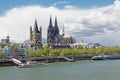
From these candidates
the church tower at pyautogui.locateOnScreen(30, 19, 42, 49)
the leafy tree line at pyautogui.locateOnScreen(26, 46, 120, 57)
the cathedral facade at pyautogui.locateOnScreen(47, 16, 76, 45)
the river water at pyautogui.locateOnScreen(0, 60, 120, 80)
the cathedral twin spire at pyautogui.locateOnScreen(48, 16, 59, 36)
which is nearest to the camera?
the river water at pyautogui.locateOnScreen(0, 60, 120, 80)

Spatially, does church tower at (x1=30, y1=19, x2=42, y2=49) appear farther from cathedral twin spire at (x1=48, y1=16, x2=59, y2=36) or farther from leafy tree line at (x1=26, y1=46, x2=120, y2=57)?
leafy tree line at (x1=26, y1=46, x2=120, y2=57)

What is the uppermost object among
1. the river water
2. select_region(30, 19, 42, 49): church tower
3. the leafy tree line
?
select_region(30, 19, 42, 49): church tower

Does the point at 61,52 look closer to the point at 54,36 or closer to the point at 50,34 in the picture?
the point at 50,34

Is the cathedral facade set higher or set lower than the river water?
higher

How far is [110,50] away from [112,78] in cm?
8931

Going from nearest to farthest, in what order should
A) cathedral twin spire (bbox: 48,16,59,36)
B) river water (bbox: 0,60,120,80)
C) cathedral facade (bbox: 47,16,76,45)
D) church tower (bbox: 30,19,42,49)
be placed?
river water (bbox: 0,60,120,80)
church tower (bbox: 30,19,42,49)
cathedral twin spire (bbox: 48,16,59,36)
cathedral facade (bbox: 47,16,76,45)

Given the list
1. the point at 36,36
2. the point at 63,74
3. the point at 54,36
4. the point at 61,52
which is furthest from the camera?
the point at 54,36

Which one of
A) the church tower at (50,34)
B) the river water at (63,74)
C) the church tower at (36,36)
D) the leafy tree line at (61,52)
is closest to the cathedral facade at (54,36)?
the church tower at (50,34)

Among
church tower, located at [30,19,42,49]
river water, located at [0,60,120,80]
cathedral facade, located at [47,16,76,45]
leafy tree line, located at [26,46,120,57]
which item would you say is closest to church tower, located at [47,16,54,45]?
cathedral facade, located at [47,16,76,45]

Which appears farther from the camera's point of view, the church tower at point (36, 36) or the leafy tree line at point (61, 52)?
the church tower at point (36, 36)

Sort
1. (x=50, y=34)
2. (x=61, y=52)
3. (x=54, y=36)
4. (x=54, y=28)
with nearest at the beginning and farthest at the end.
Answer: (x=61, y=52)
(x=50, y=34)
(x=54, y=28)
(x=54, y=36)

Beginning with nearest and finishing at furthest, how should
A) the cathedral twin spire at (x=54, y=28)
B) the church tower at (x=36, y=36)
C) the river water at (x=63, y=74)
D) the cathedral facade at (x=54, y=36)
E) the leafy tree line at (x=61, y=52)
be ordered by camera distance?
1. the river water at (x=63, y=74)
2. the leafy tree line at (x=61, y=52)
3. the church tower at (x=36, y=36)
4. the cathedral twin spire at (x=54, y=28)
5. the cathedral facade at (x=54, y=36)

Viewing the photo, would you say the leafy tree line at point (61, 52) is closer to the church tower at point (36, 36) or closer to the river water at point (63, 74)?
the church tower at point (36, 36)

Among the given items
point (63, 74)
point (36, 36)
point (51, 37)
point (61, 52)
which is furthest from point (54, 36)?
point (63, 74)
